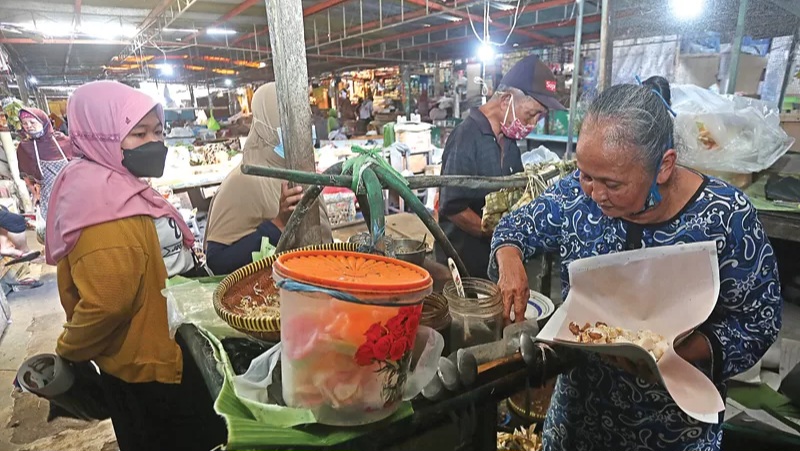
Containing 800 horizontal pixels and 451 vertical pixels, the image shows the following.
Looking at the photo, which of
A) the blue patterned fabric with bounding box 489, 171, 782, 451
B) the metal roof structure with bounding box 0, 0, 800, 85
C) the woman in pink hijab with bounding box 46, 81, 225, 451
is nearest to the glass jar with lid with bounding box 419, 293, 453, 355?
the blue patterned fabric with bounding box 489, 171, 782, 451

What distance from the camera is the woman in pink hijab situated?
→ 5.19 ft

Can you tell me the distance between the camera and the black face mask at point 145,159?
1867 millimetres

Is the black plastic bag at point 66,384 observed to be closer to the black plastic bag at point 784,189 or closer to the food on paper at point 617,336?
the food on paper at point 617,336

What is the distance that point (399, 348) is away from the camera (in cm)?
72

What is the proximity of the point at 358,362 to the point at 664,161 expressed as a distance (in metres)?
1.01

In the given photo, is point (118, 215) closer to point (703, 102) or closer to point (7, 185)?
point (703, 102)

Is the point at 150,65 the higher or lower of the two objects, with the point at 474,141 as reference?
higher

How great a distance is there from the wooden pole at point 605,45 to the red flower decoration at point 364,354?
9.46 ft

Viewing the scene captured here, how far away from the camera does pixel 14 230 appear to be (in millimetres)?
5508

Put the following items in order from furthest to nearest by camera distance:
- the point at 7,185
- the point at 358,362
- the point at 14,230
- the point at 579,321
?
the point at 7,185
the point at 14,230
the point at 579,321
the point at 358,362

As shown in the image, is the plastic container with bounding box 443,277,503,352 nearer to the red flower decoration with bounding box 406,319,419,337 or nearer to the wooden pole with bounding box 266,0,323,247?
the red flower decoration with bounding box 406,319,419,337

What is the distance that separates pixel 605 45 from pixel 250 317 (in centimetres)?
297

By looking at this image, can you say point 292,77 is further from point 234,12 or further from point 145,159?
point 234,12

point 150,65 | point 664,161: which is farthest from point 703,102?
point 150,65
